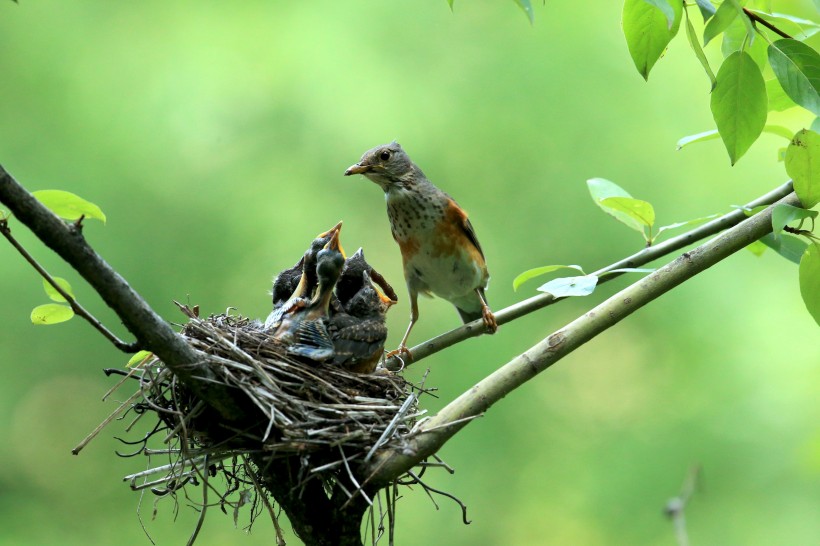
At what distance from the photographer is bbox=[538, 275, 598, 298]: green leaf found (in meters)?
2.05

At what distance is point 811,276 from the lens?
6.24 feet

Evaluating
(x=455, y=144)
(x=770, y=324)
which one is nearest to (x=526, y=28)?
(x=455, y=144)

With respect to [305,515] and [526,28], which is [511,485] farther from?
[305,515]

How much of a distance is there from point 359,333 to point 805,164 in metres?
1.58

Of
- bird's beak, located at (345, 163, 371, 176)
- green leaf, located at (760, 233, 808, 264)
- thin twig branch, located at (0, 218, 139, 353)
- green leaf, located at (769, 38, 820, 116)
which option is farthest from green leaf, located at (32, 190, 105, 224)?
bird's beak, located at (345, 163, 371, 176)

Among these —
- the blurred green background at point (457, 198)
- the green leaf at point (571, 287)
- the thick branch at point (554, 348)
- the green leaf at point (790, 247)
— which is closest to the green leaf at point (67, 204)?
the thick branch at point (554, 348)

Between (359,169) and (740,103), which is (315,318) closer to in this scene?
(359,169)

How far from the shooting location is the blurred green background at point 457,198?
6184mm

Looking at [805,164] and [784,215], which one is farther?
[805,164]

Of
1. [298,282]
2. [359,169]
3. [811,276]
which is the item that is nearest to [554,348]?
[811,276]

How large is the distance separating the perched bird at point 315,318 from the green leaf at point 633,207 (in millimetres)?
978

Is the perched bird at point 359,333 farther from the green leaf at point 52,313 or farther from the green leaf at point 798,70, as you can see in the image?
the green leaf at point 798,70

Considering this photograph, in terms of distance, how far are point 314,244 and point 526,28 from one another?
4.59 metres

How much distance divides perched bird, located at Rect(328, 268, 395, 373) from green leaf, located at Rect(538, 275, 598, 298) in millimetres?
1019
